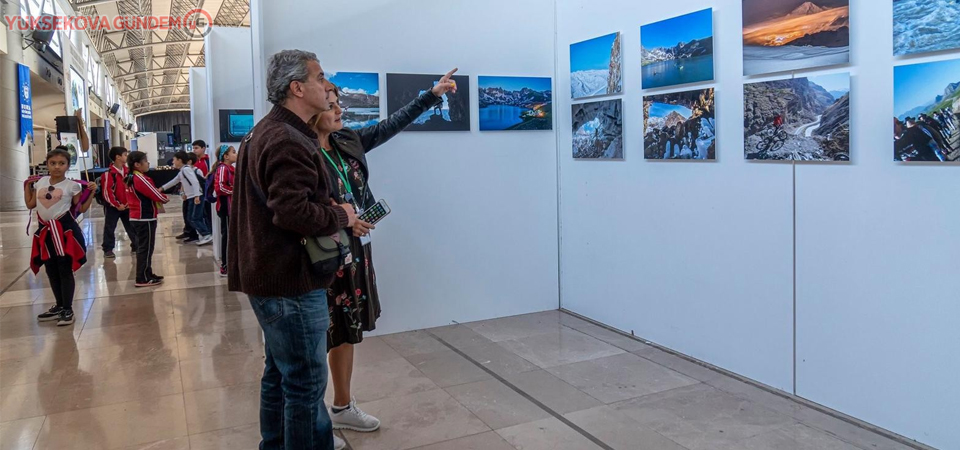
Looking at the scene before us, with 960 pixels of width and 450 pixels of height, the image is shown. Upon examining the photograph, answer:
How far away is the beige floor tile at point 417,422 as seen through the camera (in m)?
3.24

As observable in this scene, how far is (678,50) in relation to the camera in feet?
14.1

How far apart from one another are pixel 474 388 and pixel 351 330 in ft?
3.38

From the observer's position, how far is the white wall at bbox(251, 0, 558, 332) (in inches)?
199

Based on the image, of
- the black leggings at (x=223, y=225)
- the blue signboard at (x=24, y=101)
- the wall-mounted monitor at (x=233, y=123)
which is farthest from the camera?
the blue signboard at (x=24, y=101)

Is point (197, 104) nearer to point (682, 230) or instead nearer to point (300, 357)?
point (682, 230)

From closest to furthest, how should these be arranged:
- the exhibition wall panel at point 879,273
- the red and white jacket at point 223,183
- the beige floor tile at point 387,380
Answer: the exhibition wall panel at point 879,273
the beige floor tile at point 387,380
the red and white jacket at point 223,183

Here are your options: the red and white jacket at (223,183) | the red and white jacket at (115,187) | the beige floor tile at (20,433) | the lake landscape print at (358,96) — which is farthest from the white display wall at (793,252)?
the red and white jacket at (115,187)

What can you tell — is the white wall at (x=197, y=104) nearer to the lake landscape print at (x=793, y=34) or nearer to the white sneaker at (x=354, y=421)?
the white sneaker at (x=354, y=421)

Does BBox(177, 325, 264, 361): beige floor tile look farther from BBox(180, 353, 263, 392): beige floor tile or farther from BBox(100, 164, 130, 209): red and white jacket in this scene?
BBox(100, 164, 130, 209): red and white jacket

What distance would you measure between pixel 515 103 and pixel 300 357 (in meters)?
3.64

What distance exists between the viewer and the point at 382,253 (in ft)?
16.9

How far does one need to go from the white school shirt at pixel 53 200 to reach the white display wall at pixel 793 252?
14.8ft

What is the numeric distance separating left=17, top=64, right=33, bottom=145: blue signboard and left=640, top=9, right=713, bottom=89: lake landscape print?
2043cm

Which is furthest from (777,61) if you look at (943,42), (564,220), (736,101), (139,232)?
(139,232)
